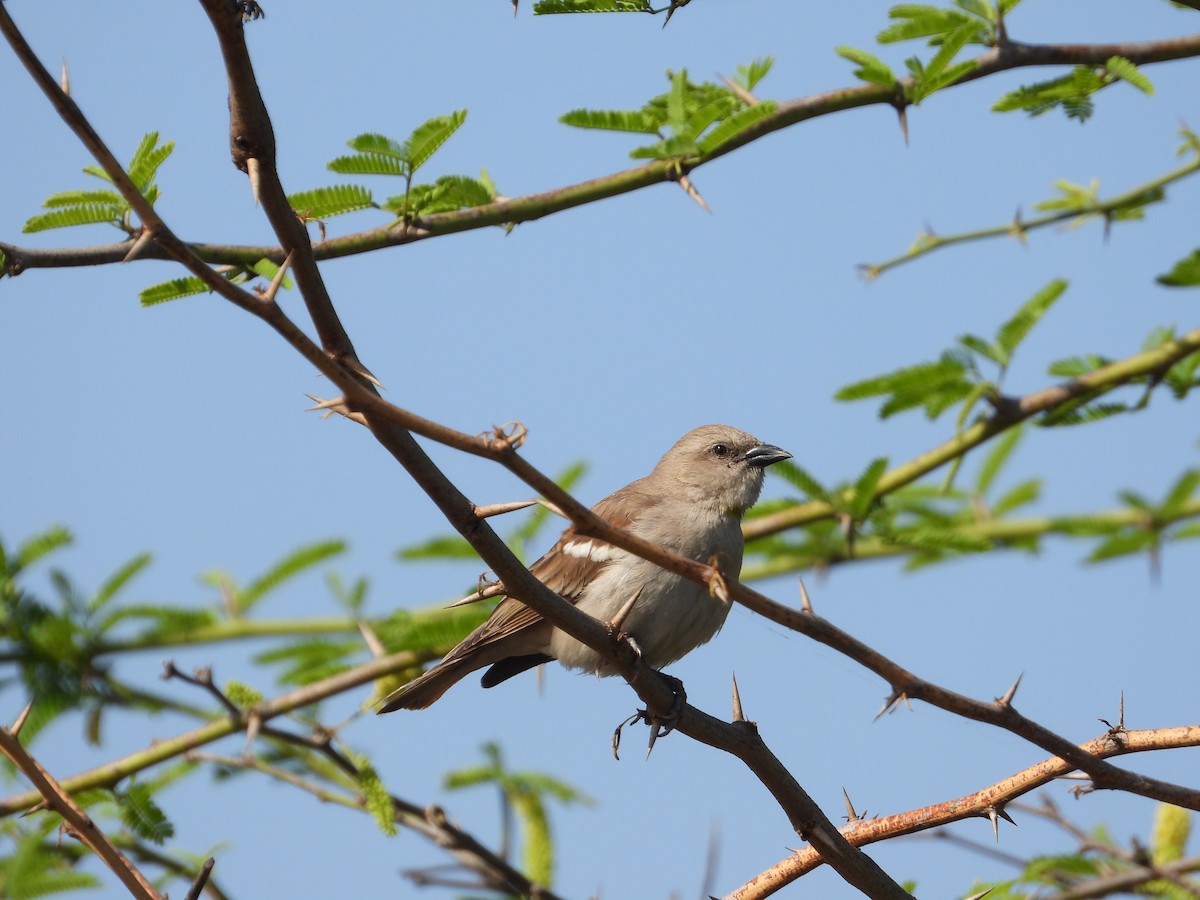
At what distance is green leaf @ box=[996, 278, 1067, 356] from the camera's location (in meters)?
6.57

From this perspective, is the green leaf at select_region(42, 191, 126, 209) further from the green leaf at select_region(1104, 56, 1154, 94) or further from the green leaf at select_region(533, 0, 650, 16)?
the green leaf at select_region(1104, 56, 1154, 94)

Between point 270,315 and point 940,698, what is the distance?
62.9 inches

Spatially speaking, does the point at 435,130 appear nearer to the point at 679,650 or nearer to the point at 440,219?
the point at 440,219

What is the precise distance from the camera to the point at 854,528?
675 cm

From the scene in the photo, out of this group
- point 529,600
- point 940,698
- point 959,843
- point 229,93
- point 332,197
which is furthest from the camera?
point 332,197

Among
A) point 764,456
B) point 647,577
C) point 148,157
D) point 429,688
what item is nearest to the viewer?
point 148,157

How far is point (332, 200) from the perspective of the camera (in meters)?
5.01

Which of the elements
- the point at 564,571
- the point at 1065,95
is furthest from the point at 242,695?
the point at 1065,95

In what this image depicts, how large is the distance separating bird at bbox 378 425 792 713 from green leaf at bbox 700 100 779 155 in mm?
1632

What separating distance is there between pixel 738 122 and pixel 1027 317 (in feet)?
7.44

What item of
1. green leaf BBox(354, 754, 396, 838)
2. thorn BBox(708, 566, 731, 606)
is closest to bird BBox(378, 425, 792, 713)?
green leaf BBox(354, 754, 396, 838)

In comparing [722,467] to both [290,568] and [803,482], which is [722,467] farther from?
[290,568]

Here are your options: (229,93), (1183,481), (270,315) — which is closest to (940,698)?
(270,315)

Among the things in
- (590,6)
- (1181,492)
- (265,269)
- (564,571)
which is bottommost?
(265,269)
